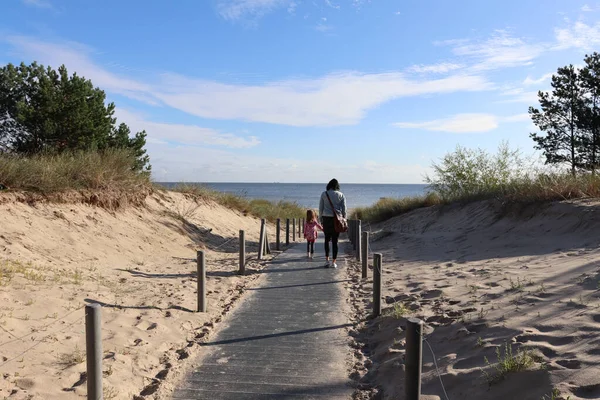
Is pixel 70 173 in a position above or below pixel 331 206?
above

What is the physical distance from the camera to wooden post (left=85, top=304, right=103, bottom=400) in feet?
11.2

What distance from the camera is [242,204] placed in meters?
24.3

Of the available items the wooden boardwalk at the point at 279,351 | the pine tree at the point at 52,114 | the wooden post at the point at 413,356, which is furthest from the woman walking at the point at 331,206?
the pine tree at the point at 52,114

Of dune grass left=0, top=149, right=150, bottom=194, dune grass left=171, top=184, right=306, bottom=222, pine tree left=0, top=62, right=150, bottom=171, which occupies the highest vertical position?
pine tree left=0, top=62, right=150, bottom=171

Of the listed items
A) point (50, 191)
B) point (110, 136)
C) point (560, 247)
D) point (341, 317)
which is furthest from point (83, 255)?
point (110, 136)

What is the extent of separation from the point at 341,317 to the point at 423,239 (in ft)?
27.7

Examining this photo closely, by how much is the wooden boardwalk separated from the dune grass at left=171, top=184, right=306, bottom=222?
42.7 ft

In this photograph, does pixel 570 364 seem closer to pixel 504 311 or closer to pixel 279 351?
pixel 504 311

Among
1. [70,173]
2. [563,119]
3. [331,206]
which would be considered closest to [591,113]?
[563,119]

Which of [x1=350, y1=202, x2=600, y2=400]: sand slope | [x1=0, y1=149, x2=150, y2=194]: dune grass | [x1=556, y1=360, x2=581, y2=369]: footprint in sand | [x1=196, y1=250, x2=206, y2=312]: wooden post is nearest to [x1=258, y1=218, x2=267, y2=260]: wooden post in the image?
[x1=350, y1=202, x2=600, y2=400]: sand slope

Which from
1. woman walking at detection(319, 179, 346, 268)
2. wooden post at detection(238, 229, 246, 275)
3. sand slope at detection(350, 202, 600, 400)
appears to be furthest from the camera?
woman walking at detection(319, 179, 346, 268)

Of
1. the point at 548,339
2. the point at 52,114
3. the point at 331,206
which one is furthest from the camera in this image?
the point at 52,114

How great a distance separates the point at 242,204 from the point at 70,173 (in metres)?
13.4

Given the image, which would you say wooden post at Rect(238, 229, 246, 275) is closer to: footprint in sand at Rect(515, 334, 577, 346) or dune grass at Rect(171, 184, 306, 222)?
footprint in sand at Rect(515, 334, 577, 346)
